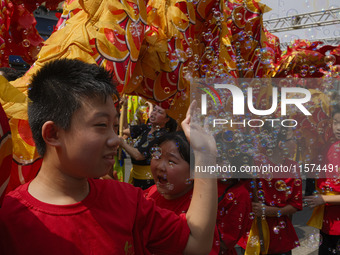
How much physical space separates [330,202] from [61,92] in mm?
2169

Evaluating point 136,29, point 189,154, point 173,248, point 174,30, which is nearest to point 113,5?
point 136,29

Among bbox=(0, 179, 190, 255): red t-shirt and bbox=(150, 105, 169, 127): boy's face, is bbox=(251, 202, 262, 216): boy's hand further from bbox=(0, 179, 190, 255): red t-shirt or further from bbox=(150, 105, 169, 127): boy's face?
bbox=(0, 179, 190, 255): red t-shirt

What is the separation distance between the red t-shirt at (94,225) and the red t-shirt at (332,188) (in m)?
1.81

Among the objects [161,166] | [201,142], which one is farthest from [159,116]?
[201,142]

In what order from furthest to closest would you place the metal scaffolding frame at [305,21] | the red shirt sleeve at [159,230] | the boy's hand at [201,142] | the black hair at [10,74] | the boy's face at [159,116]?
the metal scaffolding frame at [305,21]
the boy's face at [159,116]
the black hair at [10,74]
the boy's hand at [201,142]
the red shirt sleeve at [159,230]

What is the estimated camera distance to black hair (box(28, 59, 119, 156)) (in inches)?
37.5

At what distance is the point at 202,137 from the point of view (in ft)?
3.86

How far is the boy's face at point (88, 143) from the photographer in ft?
3.07

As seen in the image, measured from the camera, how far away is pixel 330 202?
2510mm

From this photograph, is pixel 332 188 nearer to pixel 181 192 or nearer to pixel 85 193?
pixel 181 192

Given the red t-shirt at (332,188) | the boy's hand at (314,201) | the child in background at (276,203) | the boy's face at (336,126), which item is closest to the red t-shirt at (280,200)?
the child in background at (276,203)

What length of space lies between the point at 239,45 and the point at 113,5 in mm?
1870

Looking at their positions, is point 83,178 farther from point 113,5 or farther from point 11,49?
point 11,49

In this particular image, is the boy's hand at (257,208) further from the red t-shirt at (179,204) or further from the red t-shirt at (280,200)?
the red t-shirt at (179,204)
